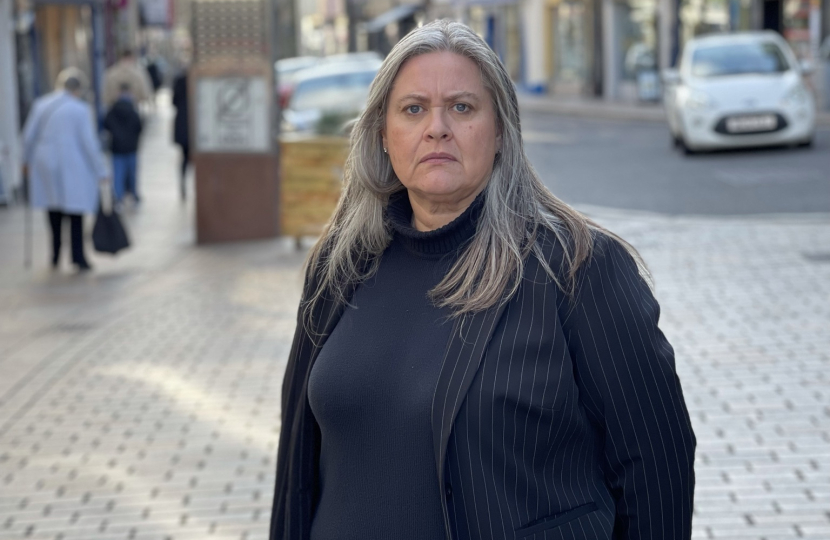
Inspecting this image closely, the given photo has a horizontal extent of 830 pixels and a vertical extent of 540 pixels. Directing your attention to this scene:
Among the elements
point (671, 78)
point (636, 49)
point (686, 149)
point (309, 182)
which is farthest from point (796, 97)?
point (636, 49)

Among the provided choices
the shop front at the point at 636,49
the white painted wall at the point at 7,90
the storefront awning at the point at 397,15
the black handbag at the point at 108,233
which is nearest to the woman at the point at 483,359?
the black handbag at the point at 108,233

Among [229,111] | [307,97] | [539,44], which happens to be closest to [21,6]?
[307,97]

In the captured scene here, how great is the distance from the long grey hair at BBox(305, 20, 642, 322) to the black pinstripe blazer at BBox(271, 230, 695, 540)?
32 millimetres

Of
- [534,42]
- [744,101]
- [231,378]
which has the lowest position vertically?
[231,378]

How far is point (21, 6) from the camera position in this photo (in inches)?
736

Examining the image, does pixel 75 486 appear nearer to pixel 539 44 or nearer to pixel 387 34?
pixel 539 44

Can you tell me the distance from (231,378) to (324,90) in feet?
39.5

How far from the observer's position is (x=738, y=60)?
60.1 ft

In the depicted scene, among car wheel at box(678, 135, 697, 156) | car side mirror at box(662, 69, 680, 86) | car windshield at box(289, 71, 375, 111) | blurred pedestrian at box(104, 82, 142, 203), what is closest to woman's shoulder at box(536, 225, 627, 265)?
blurred pedestrian at box(104, 82, 142, 203)

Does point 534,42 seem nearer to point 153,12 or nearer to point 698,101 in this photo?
point 153,12

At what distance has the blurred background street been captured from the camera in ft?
17.1

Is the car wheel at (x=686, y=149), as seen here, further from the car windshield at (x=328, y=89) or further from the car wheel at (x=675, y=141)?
the car windshield at (x=328, y=89)

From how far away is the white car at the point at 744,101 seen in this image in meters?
17.2

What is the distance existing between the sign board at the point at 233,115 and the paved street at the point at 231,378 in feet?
3.62
